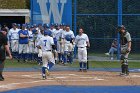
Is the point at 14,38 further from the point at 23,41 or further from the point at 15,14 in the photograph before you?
the point at 15,14

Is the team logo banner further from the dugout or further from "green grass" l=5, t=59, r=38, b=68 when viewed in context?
the dugout

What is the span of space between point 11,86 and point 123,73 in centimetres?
553

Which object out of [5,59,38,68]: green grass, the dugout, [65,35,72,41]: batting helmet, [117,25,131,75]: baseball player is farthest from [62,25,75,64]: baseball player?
the dugout

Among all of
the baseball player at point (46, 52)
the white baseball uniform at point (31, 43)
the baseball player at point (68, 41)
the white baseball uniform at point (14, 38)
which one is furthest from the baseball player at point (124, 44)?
the white baseball uniform at point (14, 38)

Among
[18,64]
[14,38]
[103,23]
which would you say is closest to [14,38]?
[14,38]

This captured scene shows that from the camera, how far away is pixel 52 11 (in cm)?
2778

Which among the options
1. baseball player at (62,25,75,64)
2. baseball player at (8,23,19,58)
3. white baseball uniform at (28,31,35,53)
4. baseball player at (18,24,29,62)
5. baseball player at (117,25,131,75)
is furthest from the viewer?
baseball player at (8,23,19,58)

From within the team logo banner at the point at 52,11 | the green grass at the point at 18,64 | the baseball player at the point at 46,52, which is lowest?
the green grass at the point at 18,64

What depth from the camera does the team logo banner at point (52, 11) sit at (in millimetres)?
27719

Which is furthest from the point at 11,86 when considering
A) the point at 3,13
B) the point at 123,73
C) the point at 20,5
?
the point at 20,5

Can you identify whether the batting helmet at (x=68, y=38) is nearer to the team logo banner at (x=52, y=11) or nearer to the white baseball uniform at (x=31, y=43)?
the white baseball uniform at (x=31, y=43)

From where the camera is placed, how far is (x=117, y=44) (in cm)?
2911

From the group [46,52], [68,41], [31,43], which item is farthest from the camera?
[31,43]

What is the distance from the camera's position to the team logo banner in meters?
27.7
